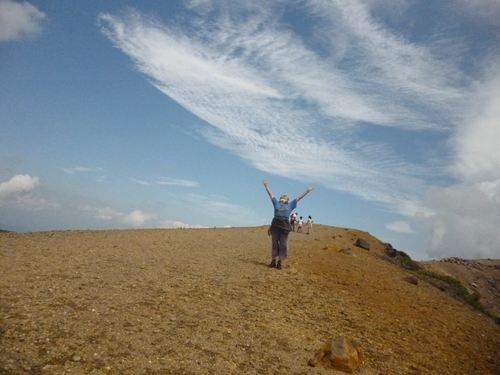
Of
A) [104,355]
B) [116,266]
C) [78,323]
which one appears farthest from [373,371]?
[116,266]

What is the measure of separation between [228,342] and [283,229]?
5987 mm

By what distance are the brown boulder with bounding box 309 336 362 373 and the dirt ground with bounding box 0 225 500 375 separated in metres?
0.19

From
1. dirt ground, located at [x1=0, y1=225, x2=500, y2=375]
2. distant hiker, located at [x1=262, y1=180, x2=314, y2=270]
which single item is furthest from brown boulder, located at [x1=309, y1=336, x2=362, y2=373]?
distant hiker, located at [x1=262, y1=180, x2=314, y2=270]

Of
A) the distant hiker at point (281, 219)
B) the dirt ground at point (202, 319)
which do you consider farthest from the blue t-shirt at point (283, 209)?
the dirt ground at point (202, 319)

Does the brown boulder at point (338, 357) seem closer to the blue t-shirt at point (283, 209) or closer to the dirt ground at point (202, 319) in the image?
the dirt ground at point (202, 319)

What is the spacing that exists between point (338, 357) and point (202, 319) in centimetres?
257

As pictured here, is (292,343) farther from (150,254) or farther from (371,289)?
(150,254)

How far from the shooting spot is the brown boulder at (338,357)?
5398mm

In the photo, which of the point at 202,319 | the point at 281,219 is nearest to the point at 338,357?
the point at 202,319

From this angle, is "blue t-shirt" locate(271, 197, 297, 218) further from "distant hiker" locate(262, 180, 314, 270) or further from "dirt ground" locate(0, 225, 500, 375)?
"dirt ground" locate(0, 225, 500, 375)

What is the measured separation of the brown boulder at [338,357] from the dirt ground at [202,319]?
19 cm

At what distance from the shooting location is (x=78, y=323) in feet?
18.2

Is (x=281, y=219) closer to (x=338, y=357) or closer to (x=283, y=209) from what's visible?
(x=283, y=209)

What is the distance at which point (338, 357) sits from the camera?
545cm
